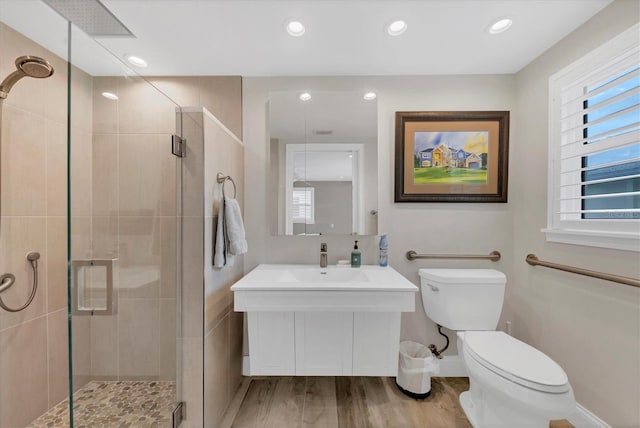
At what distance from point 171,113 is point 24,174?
78cm

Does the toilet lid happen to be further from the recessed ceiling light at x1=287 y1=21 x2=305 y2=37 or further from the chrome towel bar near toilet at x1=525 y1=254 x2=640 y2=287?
the recessed ceiling light at x1=287 y1=21 x2=305 y2=37

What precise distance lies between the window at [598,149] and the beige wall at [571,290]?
0.06 m

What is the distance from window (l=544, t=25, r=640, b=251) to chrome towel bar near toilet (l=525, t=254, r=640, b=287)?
0.47 feet

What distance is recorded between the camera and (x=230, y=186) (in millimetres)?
1686

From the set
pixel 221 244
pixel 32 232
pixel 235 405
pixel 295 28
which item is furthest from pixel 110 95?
pixel 235 405

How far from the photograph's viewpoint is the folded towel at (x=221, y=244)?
140 centimetres

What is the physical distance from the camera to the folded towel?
1400 mm

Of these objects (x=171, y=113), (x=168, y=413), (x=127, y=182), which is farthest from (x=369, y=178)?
(x=168, y=413)

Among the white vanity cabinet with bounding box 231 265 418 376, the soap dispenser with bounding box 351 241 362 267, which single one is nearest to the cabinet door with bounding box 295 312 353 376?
the white vanity cabinet with bounding box 231 265 418 376

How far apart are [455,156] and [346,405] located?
6.02ft

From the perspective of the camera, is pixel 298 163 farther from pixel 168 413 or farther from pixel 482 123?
pixel 168 413

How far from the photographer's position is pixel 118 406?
40.8 inches

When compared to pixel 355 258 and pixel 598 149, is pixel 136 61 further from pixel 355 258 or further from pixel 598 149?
pixel 598 149

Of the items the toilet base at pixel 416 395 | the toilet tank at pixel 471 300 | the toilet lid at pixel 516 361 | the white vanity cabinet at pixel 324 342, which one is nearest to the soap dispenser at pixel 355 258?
the white vanity cabinet at pixel 324 342
